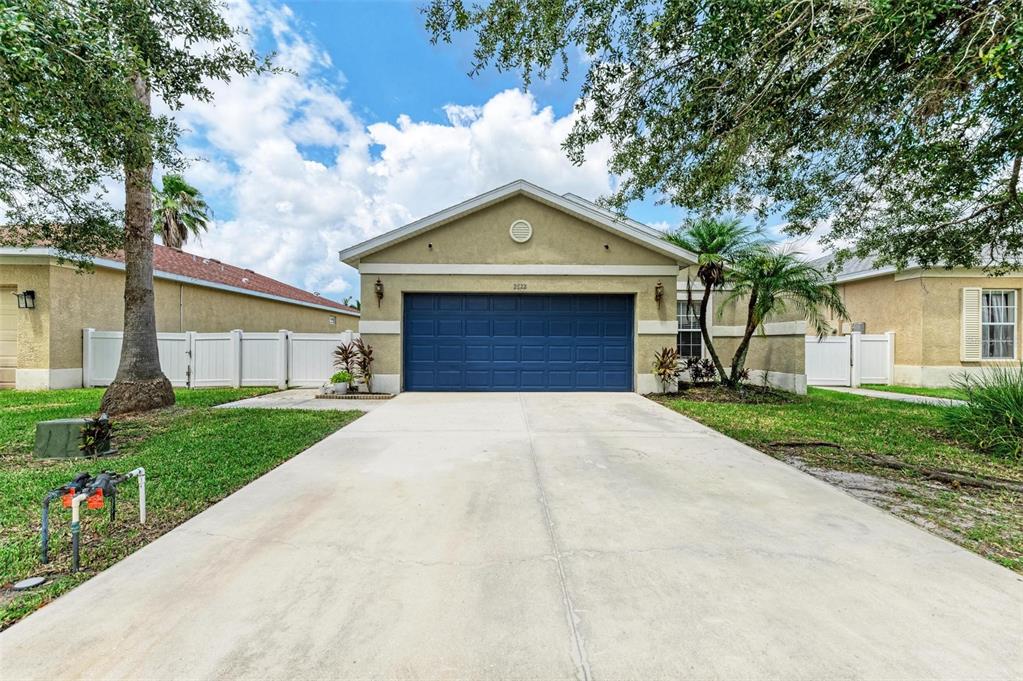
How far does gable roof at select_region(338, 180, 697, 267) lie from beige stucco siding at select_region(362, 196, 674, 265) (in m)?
0.19

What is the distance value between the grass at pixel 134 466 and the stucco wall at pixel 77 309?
9.79ft

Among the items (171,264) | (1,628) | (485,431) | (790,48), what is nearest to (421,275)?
(485,431)

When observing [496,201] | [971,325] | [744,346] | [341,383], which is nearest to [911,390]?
[971,325]

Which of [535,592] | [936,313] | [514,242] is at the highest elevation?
[514,242]

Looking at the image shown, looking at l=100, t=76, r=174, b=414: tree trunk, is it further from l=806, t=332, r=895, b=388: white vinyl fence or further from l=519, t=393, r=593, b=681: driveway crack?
l=806, t=332, r=895, b=388: white vinyl fence

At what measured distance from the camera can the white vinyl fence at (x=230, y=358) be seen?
11625mm

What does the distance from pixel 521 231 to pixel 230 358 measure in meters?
8.83

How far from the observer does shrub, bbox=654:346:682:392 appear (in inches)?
402

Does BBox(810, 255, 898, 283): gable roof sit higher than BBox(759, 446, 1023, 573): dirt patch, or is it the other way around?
BBox(810, 255, 898, 283): gable roof

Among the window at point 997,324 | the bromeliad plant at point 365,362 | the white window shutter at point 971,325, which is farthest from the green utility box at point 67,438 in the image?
the window at point 997,324

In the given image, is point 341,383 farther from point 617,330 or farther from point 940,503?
point 940,503

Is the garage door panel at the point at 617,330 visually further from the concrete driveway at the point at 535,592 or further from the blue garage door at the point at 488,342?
the concrete driveway at the point at 535,592

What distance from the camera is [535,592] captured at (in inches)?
95.7

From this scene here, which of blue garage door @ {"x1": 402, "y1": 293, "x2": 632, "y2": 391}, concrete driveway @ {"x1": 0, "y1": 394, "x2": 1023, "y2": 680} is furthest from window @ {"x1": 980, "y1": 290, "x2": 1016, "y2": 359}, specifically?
concrete driveway @ {"x1": 0, "y1": 394, "x2": 1023, "y2": 680}
